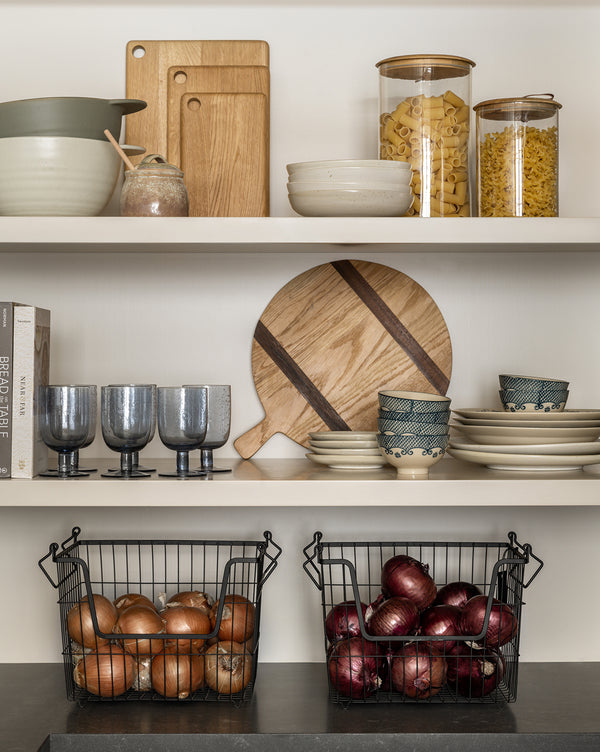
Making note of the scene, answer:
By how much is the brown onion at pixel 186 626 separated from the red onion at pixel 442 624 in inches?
13.8

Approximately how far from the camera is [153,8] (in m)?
1.61

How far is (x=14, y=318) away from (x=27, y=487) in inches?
10.2

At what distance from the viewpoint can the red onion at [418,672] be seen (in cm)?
136

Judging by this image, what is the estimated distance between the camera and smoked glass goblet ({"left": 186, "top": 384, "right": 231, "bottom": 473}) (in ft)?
4.65

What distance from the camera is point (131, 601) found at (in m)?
1.48

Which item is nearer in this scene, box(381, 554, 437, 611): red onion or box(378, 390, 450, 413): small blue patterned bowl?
box(378, 390, 450, 413): small blue patterned bowl

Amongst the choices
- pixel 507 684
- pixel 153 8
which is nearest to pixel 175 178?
pixel 153 8

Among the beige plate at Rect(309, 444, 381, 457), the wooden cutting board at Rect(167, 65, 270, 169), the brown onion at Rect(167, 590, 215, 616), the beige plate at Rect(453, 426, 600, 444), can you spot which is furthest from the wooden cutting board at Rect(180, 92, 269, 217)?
the brown onion at Rect(167, 590, 215, 616)

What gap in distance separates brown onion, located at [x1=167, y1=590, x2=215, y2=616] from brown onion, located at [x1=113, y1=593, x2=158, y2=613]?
0.04 meters

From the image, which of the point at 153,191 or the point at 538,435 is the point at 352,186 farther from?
the point at 538,435

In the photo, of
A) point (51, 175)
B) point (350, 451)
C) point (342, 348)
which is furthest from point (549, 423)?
point (51, 175)

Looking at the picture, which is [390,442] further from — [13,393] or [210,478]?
[13,393]

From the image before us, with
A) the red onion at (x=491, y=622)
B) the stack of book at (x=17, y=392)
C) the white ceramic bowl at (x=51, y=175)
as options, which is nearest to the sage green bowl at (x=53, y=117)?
the white ceramic bowl at (x=51, y=175)

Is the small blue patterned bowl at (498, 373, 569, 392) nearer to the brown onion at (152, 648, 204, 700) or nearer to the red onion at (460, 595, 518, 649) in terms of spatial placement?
the red onion at (460, 595, 518, 649)
